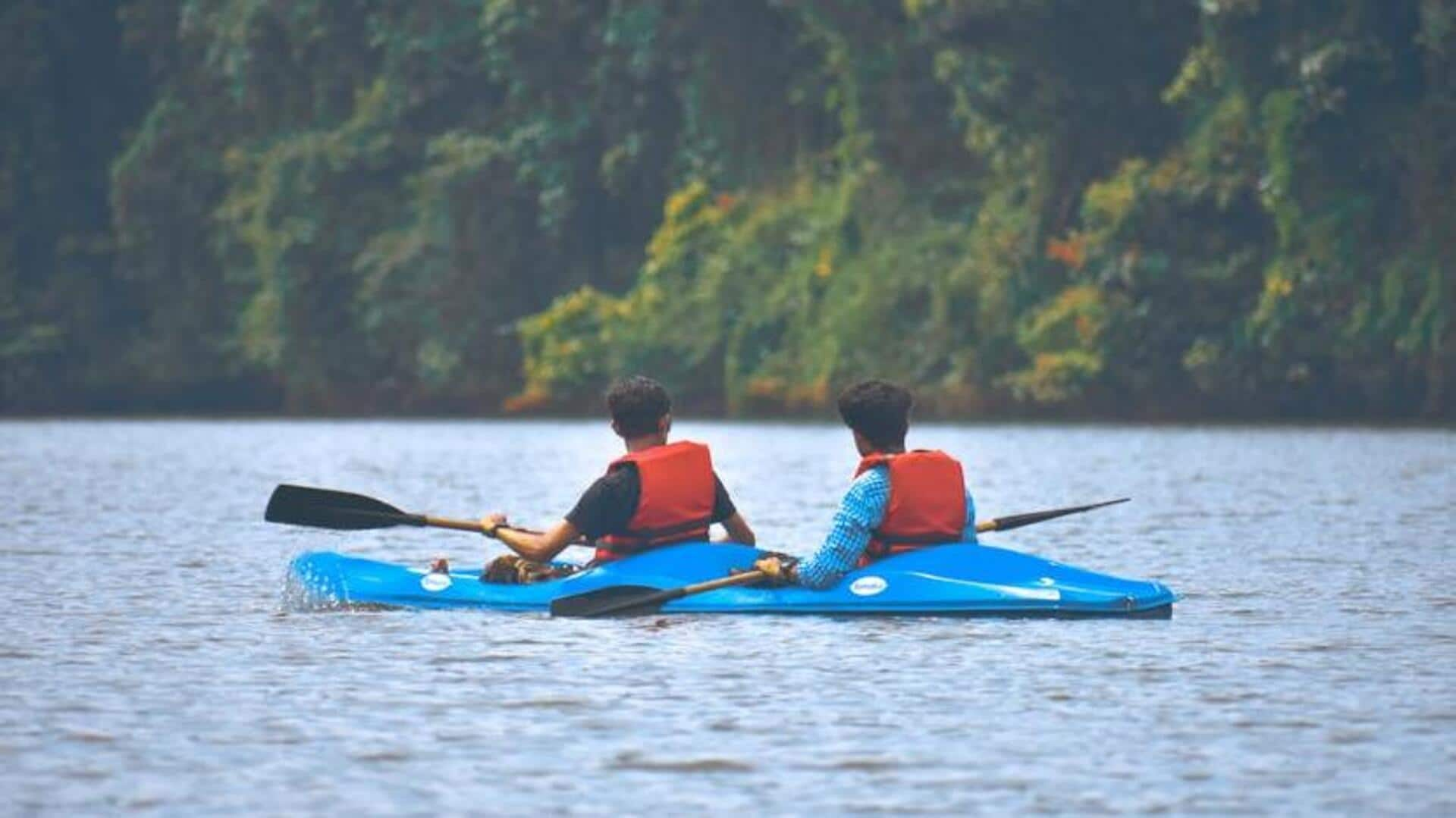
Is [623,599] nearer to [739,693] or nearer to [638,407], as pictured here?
[638,407]

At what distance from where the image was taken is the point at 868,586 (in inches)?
635

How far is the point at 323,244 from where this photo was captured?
71.6 m

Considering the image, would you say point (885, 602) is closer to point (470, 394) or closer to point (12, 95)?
point (470, 394)

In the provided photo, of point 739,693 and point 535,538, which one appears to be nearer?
point 739,693

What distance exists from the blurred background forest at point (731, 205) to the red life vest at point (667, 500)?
1216 inches

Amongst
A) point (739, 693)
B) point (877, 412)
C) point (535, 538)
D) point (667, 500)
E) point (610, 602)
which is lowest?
point (739, 693)


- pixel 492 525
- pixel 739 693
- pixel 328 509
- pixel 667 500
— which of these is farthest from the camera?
pixel 328 509

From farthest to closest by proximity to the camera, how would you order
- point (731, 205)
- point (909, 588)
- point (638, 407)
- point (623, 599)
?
point (731, 205), point (638, 407), point (623, 599), point (909, 588)

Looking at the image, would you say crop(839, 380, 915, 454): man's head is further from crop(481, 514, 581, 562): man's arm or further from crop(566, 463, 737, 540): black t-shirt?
crop(481, 514, 581, 562): man's arm

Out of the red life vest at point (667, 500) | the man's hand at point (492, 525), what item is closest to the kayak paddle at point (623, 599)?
the red life vest at point (667, 500)

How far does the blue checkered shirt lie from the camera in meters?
16.2

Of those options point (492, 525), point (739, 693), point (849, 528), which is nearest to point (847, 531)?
point (849, 528)

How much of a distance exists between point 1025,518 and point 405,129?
5506 centimetres

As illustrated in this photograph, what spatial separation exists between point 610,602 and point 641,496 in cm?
55
